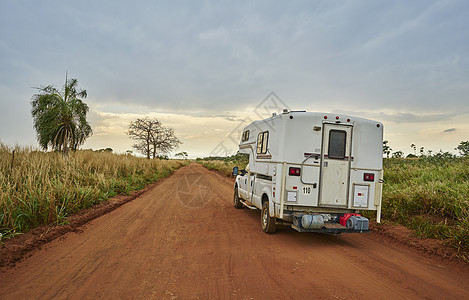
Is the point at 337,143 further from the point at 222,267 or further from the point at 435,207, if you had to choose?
the point at 222,267

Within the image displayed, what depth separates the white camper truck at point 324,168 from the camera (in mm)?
6699

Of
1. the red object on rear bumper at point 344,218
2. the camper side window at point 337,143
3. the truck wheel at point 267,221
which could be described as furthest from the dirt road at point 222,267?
the camper side window at point 337,143

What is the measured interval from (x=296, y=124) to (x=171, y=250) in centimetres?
408

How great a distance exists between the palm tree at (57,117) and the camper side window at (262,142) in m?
13.0

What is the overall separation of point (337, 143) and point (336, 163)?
0.50 metres

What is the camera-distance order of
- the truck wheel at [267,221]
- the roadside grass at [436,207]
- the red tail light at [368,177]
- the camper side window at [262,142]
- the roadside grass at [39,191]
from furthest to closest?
the camper side window at [262,142] → the truck wheel at [267,221] → the red tail light at [368,177] → the roadside grass at [39,191] → the roadside grass at [436,207]

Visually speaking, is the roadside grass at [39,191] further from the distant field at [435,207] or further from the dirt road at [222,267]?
the distant field at [435,207]

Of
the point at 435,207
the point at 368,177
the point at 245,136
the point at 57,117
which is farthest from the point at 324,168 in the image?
the point at 57,117

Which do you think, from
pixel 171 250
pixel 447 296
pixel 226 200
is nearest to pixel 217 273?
pixel 171 250

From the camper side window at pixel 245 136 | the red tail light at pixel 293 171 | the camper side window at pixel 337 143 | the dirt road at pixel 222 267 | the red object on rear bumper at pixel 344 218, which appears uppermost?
the camper side window at pixel 245 136

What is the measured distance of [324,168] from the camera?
6793mm

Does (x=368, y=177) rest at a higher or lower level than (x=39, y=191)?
higher

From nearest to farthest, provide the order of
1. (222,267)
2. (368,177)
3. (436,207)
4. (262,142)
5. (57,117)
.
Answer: (222,267) < (368,177) < (436,207) < (262,142) < (57,117)

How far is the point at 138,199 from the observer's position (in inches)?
491
